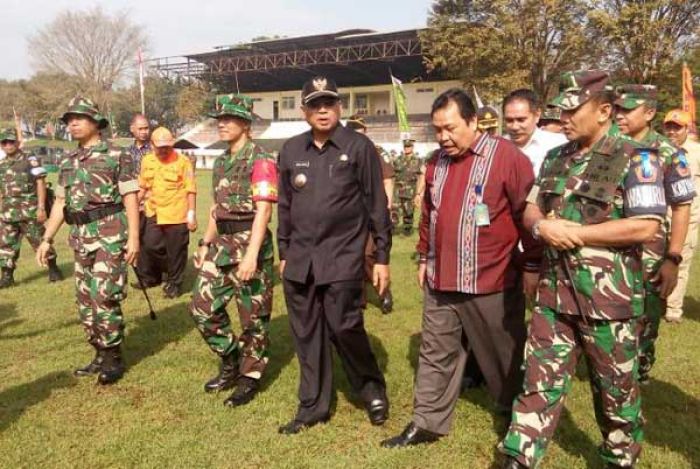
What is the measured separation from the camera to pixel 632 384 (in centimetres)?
275

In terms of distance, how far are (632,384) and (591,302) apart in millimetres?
481

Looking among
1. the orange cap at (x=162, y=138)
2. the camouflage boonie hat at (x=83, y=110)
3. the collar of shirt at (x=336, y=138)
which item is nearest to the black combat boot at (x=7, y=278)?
the orange cap at (x=162, y=138)

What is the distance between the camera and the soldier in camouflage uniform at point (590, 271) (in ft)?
8.46

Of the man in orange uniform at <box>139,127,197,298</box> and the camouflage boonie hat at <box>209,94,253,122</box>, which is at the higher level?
the camouflage boonie hat at <box>209,94,253,122</box>

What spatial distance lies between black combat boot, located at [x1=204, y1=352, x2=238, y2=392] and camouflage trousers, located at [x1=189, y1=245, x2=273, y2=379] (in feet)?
0.58

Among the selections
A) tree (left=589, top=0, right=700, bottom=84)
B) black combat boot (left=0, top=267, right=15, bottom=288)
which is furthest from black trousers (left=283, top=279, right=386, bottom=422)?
tree (left=589, top=0, right=700, bottom=84)

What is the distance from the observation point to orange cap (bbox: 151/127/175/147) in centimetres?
721

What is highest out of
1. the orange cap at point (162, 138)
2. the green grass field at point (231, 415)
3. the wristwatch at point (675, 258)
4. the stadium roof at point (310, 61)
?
the stadium roof at point (310, 61)

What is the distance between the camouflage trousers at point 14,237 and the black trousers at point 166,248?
1.72 metres

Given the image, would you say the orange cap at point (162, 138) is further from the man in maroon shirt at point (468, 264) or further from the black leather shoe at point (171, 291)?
the man in maroon shirt at point (468, 264)

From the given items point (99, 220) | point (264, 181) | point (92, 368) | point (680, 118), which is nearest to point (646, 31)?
point (680, 118)

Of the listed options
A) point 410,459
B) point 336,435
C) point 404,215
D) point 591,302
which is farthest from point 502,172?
point 404,215

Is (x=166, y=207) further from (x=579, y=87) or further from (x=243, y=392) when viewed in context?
(x=579, y=87)

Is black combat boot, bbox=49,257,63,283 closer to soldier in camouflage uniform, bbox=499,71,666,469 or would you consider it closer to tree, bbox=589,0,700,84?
soldier in camouflage uniform, bbox=499,71,666,469
